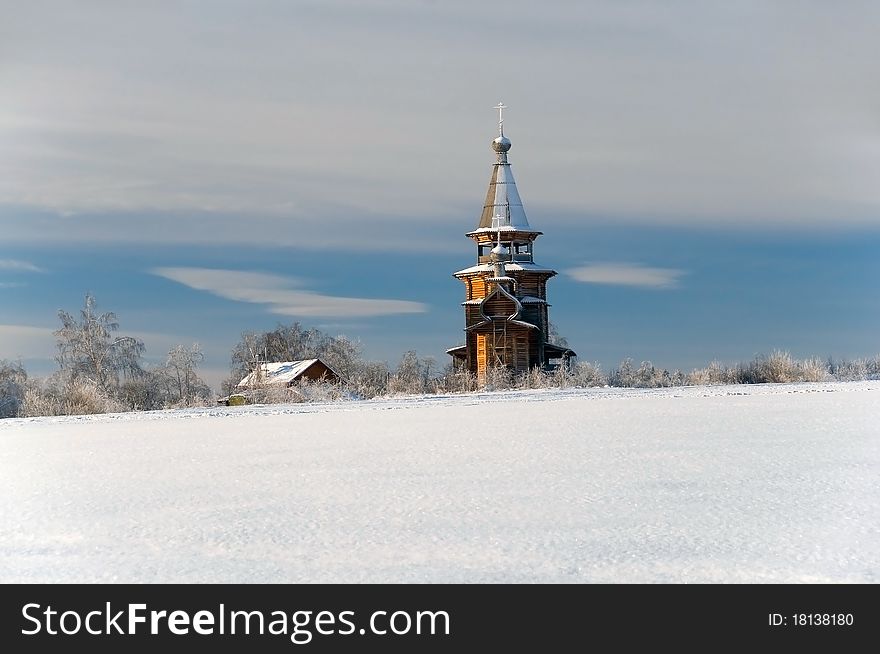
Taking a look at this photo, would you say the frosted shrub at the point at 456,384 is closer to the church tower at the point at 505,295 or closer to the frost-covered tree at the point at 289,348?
the church tower at the point at 505,295

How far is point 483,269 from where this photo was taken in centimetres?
3797

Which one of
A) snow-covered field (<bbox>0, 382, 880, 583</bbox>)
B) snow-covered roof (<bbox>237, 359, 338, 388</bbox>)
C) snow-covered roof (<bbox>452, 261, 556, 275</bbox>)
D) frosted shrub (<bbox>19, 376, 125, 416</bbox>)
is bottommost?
snow-covered field (<bbox>0, 382, 880, 583</bbox>)

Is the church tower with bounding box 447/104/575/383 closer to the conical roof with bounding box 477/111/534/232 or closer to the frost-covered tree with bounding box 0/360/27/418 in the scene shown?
the conical roof with bounding box 477/111/534/232

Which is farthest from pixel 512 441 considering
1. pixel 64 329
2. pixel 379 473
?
pixel 64 329

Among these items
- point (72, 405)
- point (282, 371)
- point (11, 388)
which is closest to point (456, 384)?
point (72, 405)

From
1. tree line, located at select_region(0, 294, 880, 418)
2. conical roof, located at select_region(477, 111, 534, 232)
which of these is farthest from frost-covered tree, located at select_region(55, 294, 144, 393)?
conical roof, located at select_region(477, 111, 534, 232)

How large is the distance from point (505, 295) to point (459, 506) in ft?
101

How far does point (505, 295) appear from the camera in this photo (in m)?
36.7

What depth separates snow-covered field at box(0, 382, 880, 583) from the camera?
15.7 feet

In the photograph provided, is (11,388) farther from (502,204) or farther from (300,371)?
(502,204)

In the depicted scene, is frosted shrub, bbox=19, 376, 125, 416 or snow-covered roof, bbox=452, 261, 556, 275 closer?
frosted shrub, bbox=19, 376, 125, 416

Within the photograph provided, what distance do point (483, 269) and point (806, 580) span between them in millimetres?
33701

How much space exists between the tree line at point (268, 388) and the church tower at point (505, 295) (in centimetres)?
172

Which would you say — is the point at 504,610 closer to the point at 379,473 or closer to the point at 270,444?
the point at 379,473
